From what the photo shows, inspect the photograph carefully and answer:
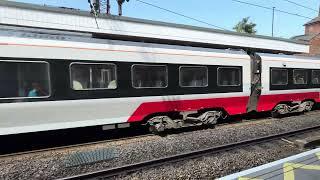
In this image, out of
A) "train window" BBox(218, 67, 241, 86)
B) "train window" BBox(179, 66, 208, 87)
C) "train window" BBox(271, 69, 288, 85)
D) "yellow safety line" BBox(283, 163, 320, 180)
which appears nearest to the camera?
"yellow safety line" BBox(283, 163, 320, 180)

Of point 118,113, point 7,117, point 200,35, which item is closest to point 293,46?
point 200,35

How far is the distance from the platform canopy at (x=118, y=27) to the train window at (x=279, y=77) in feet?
24.3

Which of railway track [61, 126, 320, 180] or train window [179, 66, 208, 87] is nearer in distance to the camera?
railway track [61, 126, 320, 180]

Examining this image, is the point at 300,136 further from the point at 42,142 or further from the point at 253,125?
the point at 42,142

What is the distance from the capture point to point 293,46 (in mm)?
29906

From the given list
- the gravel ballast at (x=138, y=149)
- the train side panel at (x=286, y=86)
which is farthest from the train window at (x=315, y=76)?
the gravel ballast at (x=138, y=149)

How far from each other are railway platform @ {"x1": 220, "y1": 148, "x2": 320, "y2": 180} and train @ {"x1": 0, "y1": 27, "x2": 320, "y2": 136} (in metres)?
4.53

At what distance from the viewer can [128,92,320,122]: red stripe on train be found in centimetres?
1068

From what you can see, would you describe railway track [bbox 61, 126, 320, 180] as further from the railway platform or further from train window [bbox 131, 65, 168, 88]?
train window [bbox 131, 65, 168, 88]

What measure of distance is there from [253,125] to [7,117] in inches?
352

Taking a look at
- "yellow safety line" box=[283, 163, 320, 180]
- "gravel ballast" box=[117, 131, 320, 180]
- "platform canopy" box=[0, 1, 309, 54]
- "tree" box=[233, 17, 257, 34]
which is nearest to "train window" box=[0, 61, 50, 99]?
"gravel ballast" box=[117, 131, 320, 180]

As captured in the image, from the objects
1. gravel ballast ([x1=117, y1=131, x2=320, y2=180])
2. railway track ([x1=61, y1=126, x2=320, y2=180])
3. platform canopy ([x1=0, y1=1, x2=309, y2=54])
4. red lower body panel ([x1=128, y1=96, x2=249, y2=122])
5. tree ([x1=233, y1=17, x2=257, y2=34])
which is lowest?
gravel ballast ([x1=117, y1=131, x2=320, y2=180])

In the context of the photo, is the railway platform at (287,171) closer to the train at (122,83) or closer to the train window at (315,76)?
the train at (122,83)

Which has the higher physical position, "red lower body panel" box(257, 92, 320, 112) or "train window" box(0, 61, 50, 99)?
"train window" box(0, 61, 50, 99)
